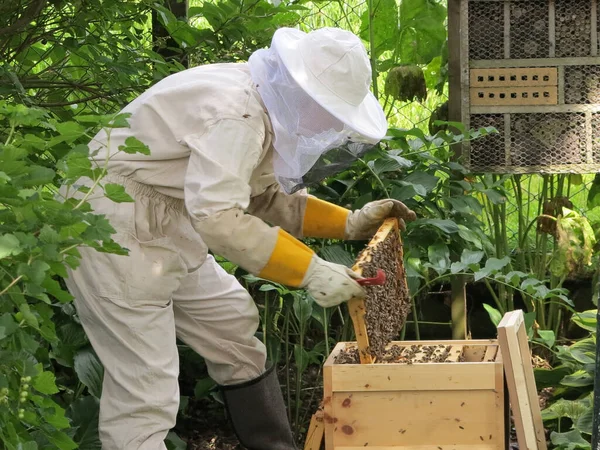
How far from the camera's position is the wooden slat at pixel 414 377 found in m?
2.28

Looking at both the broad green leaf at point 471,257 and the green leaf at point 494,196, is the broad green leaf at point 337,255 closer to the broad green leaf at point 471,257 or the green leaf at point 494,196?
the broad green leaf at point 471,257

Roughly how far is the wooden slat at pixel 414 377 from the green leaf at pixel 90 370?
26.3 inches

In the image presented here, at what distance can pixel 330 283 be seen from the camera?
6.95ft

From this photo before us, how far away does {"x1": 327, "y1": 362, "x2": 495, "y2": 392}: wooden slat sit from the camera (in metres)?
2.28

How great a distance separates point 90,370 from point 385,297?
82 centimetres

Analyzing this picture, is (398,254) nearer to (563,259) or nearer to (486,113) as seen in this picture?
(486,113)

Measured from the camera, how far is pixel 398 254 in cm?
265

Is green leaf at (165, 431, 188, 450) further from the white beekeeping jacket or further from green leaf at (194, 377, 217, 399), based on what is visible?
the white beekeeping jacket

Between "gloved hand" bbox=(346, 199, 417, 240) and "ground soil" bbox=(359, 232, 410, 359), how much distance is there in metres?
0.07

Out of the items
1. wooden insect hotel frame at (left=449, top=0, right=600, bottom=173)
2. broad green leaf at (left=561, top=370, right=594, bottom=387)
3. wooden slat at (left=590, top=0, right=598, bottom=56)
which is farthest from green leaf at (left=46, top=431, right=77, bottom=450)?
wooden slat at (left=590, top=0, right=598, bottom=56)

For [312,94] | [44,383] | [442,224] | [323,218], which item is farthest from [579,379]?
[44,383]

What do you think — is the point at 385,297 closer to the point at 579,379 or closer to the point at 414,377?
the point at 414,377

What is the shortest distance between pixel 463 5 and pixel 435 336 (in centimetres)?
137

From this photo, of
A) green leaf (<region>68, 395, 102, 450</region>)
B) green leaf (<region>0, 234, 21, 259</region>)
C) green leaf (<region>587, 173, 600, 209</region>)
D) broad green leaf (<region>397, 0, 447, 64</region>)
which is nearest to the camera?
green leaf (<region>0, 234, 21, 259</region>)
